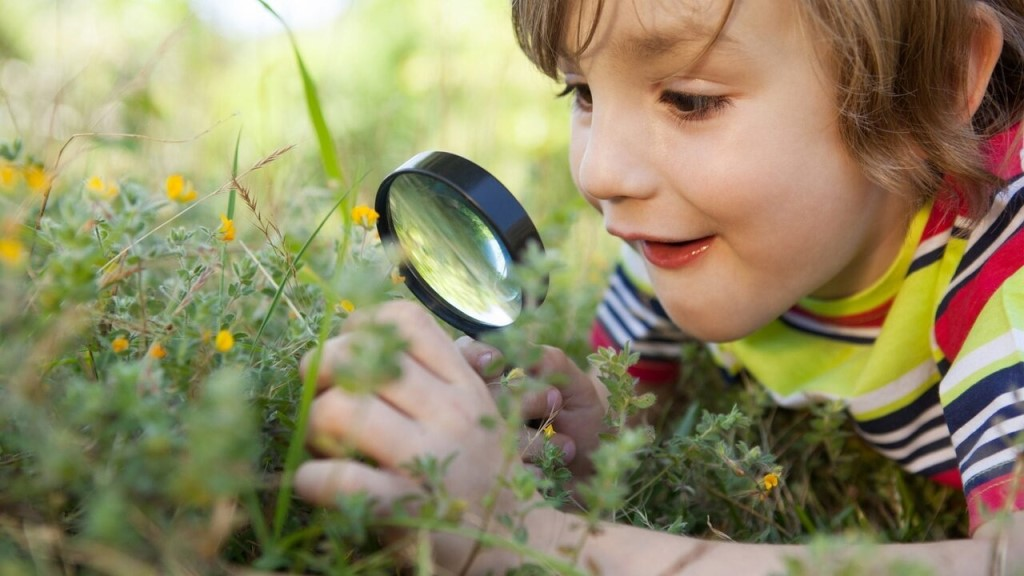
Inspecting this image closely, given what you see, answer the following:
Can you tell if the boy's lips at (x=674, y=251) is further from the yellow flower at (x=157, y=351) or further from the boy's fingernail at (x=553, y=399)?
the yellow flower at (x=157, y=351)

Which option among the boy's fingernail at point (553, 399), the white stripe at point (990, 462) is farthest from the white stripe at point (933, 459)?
the boy's fingernail at point (553, 399)

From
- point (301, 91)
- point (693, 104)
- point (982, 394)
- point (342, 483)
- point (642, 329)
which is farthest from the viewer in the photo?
point (301, 91)

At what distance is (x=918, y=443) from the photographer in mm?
2299

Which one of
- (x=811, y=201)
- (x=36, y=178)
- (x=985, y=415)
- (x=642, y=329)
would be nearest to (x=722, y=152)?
(x=811, y=201)

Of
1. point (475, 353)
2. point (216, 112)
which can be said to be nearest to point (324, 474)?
point (475, 353)

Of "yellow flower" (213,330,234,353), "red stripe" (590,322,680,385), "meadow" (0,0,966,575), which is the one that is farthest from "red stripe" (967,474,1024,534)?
"red stripe" (590,322,680,385)

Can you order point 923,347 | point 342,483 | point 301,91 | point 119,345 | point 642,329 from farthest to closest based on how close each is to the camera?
point 301,91, point 642,329, point 923,347, point 119,345, point 342,483

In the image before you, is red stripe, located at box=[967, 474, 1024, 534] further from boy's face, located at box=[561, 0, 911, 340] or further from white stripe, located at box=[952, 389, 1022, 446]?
boy's face, located at box=[561, 0, 911, 340]

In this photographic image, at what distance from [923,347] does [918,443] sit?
23 cm

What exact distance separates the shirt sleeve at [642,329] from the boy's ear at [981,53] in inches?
38.3

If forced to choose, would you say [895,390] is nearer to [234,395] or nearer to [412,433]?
[412,433]

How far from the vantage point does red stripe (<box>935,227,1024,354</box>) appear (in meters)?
1.83

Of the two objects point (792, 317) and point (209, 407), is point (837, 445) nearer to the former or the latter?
point (792, 317)

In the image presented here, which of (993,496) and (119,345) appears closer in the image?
(119,345)
